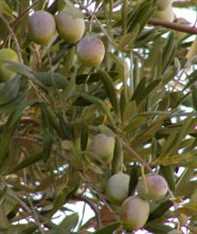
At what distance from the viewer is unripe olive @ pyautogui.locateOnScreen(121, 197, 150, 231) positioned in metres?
0.79

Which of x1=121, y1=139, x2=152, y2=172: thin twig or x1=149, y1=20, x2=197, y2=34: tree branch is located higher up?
x1=149, y1=20, x2=197, y2=34: tree branch

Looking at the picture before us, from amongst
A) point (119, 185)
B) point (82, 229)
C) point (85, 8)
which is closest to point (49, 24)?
point (85, 8)

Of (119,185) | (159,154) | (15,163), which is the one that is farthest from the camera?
(15,163)

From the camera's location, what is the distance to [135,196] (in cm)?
81

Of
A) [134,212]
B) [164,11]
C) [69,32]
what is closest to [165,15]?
[164,11]

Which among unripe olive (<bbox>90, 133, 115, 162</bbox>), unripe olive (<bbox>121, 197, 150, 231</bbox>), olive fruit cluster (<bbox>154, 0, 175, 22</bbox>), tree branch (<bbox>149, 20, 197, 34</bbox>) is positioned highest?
olive fruit cluster (<bbox>154, 0, 175, 22</bbox>)

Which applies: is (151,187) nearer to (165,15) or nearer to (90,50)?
(90,50)

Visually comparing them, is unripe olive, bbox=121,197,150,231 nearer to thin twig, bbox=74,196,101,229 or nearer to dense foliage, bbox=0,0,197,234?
dense foliage, bbox=0,0,197,234

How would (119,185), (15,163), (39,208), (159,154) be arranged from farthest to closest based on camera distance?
(39,208) < (15,163) < (159,154) < (119,185)

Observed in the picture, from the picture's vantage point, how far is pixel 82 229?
1.12m

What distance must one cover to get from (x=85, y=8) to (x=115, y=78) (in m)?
0.10

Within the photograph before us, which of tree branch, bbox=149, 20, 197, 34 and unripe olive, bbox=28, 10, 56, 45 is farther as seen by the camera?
tree branch, bbox=149, 20, 197, 34

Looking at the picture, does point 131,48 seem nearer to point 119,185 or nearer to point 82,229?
point 119,185

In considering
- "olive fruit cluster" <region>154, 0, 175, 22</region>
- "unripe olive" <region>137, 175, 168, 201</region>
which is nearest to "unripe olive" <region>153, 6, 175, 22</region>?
"olive fruit cluster" <region>154, 0, 175, 22</region>
